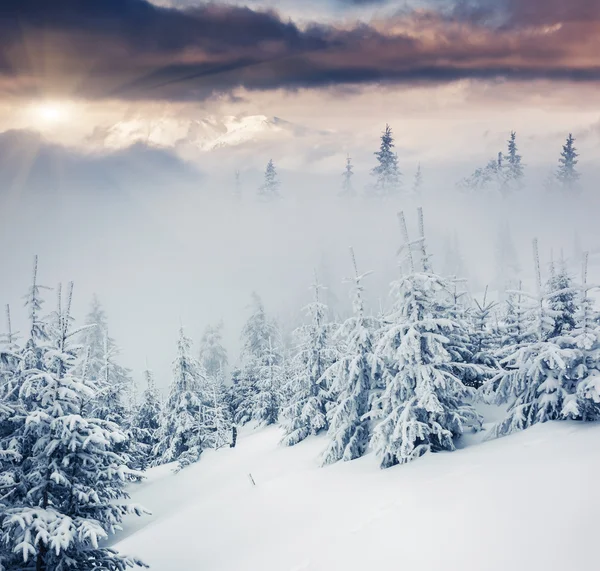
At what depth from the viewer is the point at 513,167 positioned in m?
106

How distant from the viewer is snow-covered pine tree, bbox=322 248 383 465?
65.3ft

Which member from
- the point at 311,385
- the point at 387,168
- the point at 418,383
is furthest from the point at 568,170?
the point at 418,383

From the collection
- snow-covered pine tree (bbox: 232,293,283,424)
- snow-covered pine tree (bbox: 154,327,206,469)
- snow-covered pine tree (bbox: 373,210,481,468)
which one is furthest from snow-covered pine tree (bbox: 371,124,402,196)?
snow-covered pine tree (bbox: 373,210,481,468)

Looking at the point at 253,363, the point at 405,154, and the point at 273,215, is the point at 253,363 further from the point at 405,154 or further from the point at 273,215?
the point at 405,154

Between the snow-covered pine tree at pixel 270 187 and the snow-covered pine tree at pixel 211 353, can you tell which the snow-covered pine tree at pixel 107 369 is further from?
the snow-covered pine tree at pixel 270 187

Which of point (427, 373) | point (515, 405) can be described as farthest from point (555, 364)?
point (427, 373)

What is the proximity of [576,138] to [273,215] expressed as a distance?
84.3m

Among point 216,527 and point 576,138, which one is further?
point 576,138

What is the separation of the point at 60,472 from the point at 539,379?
48.7 ft

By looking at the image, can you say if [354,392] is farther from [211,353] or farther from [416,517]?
[211,353]

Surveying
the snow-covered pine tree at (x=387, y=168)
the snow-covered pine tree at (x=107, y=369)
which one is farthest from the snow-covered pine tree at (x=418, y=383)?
the snow-covered pine tree at (x=387, y=168)

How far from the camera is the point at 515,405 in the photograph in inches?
608

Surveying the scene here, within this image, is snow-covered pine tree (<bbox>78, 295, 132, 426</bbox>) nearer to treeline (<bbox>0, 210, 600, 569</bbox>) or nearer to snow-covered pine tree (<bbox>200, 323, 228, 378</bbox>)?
treeline (<bbox>0, 210, 600, 569</bbox>)

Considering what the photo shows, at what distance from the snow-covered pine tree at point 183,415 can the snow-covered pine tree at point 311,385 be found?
368 inches
